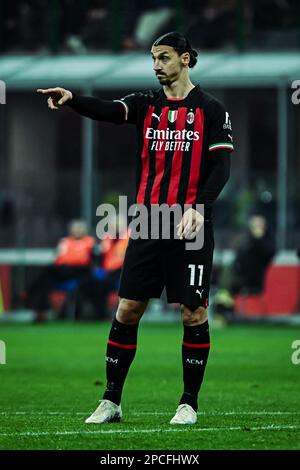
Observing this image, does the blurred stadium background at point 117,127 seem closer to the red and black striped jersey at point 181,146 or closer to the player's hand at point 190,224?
the red and black striped jersey at point 181,146

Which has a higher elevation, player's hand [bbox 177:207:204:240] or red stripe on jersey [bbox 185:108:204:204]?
red stripe on jersey [bbox 185:108:204:204]

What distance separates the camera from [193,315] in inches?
320

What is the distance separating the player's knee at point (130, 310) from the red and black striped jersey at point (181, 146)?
62cm

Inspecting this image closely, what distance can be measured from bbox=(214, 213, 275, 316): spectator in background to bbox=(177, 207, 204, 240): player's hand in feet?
43.6

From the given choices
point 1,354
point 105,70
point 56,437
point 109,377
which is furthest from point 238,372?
point 105,70

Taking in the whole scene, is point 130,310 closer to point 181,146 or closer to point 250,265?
point 181,146

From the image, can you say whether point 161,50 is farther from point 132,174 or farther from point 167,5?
point 167,5

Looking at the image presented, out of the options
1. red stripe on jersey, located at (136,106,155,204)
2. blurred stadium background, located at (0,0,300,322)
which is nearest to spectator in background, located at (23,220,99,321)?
blurred stadium background, located at (0,0,300,322)

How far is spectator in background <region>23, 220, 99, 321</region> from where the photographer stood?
22.3 meters

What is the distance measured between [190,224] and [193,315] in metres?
0.58

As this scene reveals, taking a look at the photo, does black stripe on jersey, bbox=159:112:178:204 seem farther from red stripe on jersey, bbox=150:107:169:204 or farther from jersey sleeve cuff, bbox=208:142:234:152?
jersey sleeve cuff, bbox=208:142:234:152

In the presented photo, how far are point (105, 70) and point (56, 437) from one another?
18.8m

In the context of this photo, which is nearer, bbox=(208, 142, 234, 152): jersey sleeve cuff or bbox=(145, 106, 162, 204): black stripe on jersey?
bbox=(208, 142, 234, 152): jersey sleeve cuff

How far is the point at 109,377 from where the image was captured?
829cm
